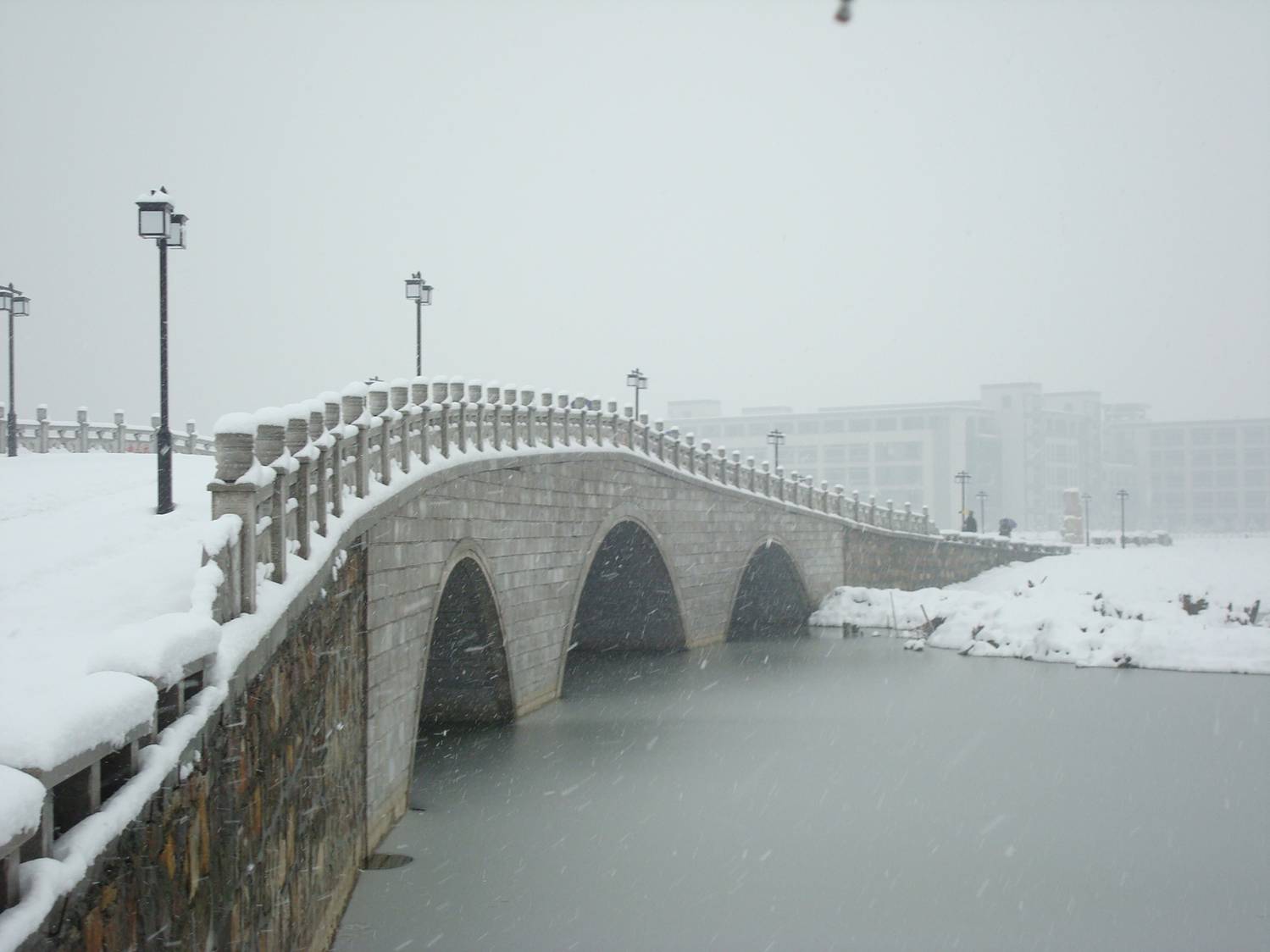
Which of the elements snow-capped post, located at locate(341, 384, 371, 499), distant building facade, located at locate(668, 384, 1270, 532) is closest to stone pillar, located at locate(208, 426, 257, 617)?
snow-capped post, located at locate(341, 384, 371, 499)

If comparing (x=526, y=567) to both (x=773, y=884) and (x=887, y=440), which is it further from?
(x=887, y=440)

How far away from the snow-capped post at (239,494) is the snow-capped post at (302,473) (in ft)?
5.29

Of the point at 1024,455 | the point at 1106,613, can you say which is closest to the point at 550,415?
the point at 1106,613

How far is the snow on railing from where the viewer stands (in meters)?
24.8

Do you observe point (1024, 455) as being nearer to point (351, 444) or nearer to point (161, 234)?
point (161, 234)

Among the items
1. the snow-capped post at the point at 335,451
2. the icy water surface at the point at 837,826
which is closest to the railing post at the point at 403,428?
the snow-capped post at the point at 335,451

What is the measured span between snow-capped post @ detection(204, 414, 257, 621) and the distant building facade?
256ft

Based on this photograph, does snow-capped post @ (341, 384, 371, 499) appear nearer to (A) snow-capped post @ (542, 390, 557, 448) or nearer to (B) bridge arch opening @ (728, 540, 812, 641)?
(A) snow-capped post @ (542, 390, 557, 448)

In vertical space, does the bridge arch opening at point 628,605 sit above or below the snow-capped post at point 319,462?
below

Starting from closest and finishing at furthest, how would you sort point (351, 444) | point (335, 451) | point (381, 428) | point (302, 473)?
point (302, 473)
point (335, 451)
point (351, 444)
point (381, 428)

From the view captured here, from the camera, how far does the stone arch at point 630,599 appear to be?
25.8 metres

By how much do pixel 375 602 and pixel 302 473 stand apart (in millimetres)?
3321

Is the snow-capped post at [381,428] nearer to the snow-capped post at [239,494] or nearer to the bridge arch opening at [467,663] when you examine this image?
the bridge arch opening at [467,663]

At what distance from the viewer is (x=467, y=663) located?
717 inches
